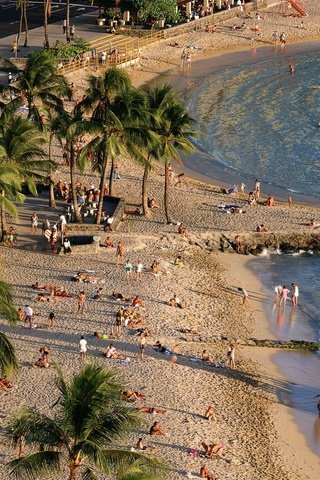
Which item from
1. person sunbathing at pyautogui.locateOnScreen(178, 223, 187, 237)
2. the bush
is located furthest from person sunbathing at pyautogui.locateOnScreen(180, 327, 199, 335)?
the bush

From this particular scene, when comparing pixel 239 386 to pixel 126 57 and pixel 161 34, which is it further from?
pixel 161 34

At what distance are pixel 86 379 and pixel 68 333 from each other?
18239mm

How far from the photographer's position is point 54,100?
56.1 meters

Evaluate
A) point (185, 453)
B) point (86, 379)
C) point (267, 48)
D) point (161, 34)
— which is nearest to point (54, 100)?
point (185, 453)

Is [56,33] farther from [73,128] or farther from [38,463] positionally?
[38,463]

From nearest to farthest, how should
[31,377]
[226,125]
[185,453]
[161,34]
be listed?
[185,453] < [31,377] < [226,125] < [161,34]

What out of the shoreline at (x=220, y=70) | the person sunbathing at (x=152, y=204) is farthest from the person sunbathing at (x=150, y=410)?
the shoreline at (x=220, y=70)

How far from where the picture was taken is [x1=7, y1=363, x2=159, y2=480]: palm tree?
84.6 feet

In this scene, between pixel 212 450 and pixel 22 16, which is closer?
pixel 212 450

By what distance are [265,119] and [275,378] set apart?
41.6 meters

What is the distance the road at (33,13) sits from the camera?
310 ft

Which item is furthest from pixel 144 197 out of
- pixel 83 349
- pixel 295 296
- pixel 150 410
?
pixel 150 410

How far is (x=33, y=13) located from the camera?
10069cm

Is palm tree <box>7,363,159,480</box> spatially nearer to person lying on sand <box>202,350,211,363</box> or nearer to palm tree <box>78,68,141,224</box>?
person lying on sand <box>202,350,211,363</box>
